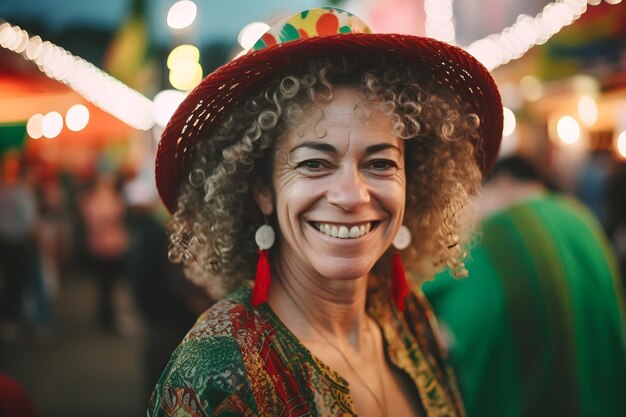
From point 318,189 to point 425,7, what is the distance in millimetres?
6982

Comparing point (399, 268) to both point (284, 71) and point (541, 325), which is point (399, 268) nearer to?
point (284, 71)

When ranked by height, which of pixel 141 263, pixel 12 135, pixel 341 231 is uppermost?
pixel 12 135

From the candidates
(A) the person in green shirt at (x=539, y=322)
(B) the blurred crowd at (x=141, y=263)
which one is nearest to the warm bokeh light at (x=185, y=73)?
(B) the blurred crowd at (x=141, y=263)

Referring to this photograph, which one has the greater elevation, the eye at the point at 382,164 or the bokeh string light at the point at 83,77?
the bokeh string light at the point at 83,77

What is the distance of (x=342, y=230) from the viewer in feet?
5.32

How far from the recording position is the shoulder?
1.43 metres

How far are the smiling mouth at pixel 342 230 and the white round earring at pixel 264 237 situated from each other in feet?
0.74

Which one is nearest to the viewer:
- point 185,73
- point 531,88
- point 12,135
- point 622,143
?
point 12,135

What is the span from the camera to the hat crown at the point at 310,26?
159 cm

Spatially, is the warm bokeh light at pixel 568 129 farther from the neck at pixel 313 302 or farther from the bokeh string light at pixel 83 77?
the neck at pixel 313 302

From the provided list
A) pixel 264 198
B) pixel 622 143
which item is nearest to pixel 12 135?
pixel 264 198

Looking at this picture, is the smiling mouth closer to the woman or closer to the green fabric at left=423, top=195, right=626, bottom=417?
the woman

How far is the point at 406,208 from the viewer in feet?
6.76

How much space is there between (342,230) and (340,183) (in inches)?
5.1
